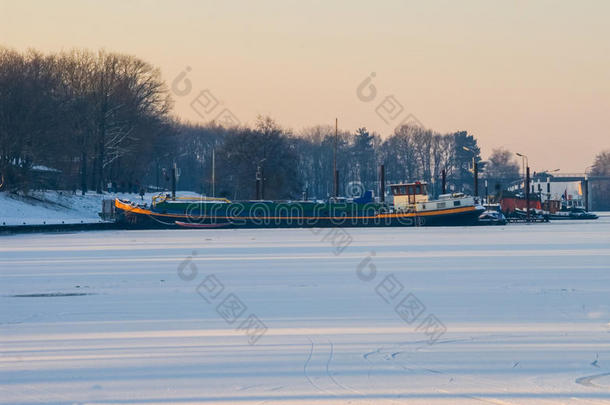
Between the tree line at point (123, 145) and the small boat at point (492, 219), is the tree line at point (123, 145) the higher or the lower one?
the higher one

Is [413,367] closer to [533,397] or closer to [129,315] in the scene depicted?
[533,397]

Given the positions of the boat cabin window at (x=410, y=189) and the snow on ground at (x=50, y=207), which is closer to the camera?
the snow on ground at (x=50, y=207)

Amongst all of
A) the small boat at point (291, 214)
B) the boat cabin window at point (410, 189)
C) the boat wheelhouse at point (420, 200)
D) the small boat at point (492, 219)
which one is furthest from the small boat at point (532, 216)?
the boat cabin window at point (410, 189)

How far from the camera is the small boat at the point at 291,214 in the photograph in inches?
2299

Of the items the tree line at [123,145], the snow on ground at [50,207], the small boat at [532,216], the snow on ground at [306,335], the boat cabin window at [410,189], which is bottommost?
the small boat at [532,216]

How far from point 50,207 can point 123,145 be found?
17.4m

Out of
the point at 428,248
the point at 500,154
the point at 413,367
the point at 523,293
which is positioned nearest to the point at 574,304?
the point at 523,293

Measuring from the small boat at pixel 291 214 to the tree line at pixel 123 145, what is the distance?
29.2 ft

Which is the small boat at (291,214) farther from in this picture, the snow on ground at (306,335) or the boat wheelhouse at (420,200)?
the snow on ground at (306,335)

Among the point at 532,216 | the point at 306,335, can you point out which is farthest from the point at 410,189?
the point at 306,335

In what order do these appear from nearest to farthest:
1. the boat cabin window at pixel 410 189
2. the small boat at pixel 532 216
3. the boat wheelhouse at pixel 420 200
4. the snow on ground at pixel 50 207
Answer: the snow on ground at pixel 50 207
the boat wheelhouse at pixel 420 200
the boat cabin window at pixel 410 189
the small boat at pixel 532 216

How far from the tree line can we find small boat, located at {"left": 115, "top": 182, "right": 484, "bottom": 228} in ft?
29.2

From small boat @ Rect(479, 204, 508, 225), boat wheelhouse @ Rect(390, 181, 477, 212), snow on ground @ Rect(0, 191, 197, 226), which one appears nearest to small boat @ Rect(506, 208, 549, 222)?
small boat @ Rect(479, 204, 508, 225)

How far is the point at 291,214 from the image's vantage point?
194ft
